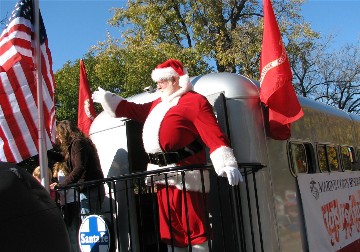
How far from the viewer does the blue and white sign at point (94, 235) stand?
4250mm

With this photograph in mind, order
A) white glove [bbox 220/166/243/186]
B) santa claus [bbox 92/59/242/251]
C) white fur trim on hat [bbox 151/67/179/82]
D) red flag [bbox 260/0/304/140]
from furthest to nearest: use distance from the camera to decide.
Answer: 1. white fur trim on hat [bbox 151/67/179/82]
2. red flag [bbox 260/0/304/140]
3. santa claus [bbox 92/59/242/251]
4. white glove [bbox 220/166/243/186]

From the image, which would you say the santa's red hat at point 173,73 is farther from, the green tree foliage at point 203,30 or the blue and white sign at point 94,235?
the green tree foliage at point 203,30

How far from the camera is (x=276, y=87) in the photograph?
421cm

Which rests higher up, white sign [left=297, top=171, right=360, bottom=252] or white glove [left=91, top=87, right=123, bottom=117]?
white glove [left=91, top=87, right=123, bottom=117]

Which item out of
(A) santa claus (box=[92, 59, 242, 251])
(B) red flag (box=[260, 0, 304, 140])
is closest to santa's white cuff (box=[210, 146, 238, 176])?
(A) santa claus (box=[92, 59, 242, 251])

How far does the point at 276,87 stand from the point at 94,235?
2.11 metres

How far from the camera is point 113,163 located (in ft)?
16.8

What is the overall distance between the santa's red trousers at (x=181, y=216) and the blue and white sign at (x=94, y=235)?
57 cm

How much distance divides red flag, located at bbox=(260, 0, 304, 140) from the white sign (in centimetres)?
77

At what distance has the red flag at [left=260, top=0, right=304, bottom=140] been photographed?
4.19 metres

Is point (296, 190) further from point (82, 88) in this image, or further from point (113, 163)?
point (82, 88)

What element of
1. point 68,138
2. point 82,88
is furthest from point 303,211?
point 82,88

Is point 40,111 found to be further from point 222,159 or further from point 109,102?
point 222,159

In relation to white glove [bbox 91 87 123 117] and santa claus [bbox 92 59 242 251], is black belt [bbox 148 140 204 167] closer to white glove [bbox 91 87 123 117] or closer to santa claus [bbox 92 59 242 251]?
santa claus [bbox 92 59 242 251]
